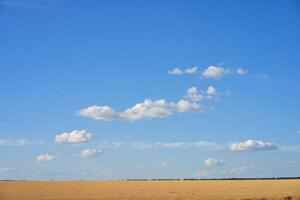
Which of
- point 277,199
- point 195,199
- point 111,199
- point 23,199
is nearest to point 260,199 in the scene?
point 277,199

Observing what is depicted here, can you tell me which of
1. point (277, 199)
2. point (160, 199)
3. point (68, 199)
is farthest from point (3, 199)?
point (277, 199)

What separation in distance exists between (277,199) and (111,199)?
12.6 metres

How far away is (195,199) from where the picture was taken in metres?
39.7

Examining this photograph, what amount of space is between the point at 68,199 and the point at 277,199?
52.4ft

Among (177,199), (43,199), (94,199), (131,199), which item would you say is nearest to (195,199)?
(177,199)

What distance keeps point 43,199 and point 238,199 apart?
15042 millimetres

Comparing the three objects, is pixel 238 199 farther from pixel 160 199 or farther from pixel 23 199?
pixel 23 199

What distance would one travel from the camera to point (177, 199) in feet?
131

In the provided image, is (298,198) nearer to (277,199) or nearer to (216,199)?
(277,199)

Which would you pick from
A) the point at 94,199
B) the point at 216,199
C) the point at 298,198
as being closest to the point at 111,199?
the point at 94,199

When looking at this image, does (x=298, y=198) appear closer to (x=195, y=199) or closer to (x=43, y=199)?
(x=195, y=199)

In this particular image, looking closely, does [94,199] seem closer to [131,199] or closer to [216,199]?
[131,199]

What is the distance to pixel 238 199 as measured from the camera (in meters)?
39.8

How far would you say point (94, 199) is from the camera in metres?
40.2
